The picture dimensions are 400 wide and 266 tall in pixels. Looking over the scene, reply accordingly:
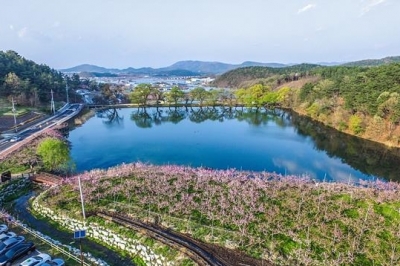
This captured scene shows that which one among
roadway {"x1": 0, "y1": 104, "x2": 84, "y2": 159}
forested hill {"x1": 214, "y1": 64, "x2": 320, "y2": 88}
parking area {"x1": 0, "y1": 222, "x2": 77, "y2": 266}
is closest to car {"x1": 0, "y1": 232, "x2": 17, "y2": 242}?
parking area {"x1": 0, "y1": 222, "x2": 77, "y2": 266}

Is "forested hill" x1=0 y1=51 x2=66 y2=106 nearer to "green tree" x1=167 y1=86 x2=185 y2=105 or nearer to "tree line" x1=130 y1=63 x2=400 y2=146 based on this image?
"tree line" x1=130 y1=63 x2=400 y2=146

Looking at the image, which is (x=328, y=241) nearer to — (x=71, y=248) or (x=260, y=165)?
(x=71, y=248)

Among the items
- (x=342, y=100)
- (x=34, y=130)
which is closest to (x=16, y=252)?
(x=34, y=130)

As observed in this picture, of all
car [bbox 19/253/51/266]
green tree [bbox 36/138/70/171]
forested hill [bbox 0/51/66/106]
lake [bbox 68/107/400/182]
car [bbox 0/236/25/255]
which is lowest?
lake [bbox 68/107/400/182]

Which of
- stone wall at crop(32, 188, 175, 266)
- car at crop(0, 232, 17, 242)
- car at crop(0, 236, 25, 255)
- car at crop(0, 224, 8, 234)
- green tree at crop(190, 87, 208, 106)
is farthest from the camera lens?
green tree at crop(190, 87, 208, 106)

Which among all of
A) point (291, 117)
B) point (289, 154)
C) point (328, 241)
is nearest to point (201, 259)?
point (328, 241)
